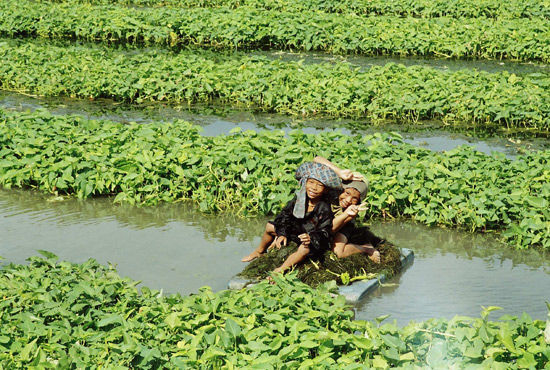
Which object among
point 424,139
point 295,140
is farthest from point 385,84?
Answer: point 295,140

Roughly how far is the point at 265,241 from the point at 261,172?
5.47 feet

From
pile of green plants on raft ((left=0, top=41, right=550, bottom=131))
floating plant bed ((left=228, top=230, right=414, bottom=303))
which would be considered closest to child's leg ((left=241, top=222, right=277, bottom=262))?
floating plant bed ((left=228, top=230, right=414, bottom=303))

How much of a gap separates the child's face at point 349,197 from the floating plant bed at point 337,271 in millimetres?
451

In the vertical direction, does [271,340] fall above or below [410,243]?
above

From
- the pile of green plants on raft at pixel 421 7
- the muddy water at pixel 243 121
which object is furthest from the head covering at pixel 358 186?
the pile of green plants on raft at pixel 421 7

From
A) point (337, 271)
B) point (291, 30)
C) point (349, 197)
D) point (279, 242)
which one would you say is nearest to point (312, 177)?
point (349, 197)

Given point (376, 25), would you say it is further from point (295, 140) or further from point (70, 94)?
point (295, 140)

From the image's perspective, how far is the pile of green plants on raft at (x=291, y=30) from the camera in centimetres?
1698

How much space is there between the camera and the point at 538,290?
7.02m

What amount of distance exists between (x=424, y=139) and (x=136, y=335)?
740 cm

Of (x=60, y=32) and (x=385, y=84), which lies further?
(x=60, y=32)

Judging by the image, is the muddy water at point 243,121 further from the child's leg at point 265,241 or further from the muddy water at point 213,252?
the child's leg at point 265,241

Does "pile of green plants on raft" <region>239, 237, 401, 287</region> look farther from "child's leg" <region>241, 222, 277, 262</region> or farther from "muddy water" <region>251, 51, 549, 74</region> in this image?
"muddy water" <region>251, 51, 549, 74</region>

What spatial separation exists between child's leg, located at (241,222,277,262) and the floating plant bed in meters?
0.11
